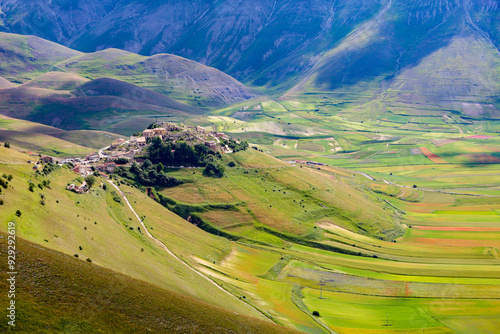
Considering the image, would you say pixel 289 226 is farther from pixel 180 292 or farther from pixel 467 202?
pixel 467 202

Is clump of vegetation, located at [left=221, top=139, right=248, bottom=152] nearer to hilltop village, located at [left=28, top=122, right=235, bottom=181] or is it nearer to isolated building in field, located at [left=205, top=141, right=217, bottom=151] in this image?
hilltop village, located at [left=28, top=122, right=235, bottom=181]

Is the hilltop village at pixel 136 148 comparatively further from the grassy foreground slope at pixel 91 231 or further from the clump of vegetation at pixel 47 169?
the grassy foreground slope at pixel 91 231

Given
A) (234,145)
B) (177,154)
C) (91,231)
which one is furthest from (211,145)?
(91,231)

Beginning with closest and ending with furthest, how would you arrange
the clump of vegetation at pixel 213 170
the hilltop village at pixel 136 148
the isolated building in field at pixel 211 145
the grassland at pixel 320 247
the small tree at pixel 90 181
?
the grassland at pixel 320 247 → the small tree at pixel 90 181 → the hilltop village at pixel 136 148 → the clump of vegetation at pixel 213 170 → the isolated building in field at pixel 211 145

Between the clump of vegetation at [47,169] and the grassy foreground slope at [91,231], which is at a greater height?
the clump of vegetation at [47,169]

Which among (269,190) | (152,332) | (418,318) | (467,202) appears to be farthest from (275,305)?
(467,202)

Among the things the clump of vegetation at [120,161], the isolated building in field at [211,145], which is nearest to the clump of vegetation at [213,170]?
the isolated building in field at [211,145]
